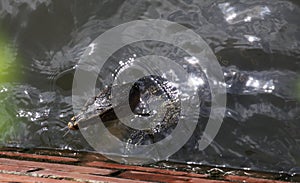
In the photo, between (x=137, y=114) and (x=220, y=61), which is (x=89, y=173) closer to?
(x=137, y=114)

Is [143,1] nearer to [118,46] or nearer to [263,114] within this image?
[118,46]

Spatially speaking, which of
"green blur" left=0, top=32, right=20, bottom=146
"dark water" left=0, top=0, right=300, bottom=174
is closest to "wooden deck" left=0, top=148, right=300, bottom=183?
"dark water" left=0, top=0, right=300, bottom=174

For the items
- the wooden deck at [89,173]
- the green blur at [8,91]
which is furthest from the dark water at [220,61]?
the wooden deck at [89,173]

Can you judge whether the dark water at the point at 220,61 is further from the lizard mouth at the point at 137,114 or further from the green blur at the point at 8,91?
the lizard mouth at the point at 137,114

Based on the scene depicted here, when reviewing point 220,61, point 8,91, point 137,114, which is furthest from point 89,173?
point 8,91

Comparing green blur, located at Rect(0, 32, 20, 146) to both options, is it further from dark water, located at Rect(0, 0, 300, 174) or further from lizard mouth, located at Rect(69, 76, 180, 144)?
lizard mouth, located at Rect(69, 76, 180, 144)

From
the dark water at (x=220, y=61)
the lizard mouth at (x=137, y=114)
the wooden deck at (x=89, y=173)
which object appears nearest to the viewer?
the wooden deck at (x=89, y=173)

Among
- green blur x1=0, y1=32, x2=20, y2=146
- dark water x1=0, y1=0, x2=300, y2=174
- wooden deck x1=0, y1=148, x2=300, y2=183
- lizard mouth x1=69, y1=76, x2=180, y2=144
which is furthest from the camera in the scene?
green blur x1=0, y1=32, x2=20, y2=146

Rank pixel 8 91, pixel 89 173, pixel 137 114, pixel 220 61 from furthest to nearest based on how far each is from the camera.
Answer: pixel 8 91, pixel 220 61, pixel 137 114, pixel 89 173

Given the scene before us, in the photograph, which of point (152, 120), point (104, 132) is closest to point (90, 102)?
point (104, 132)
